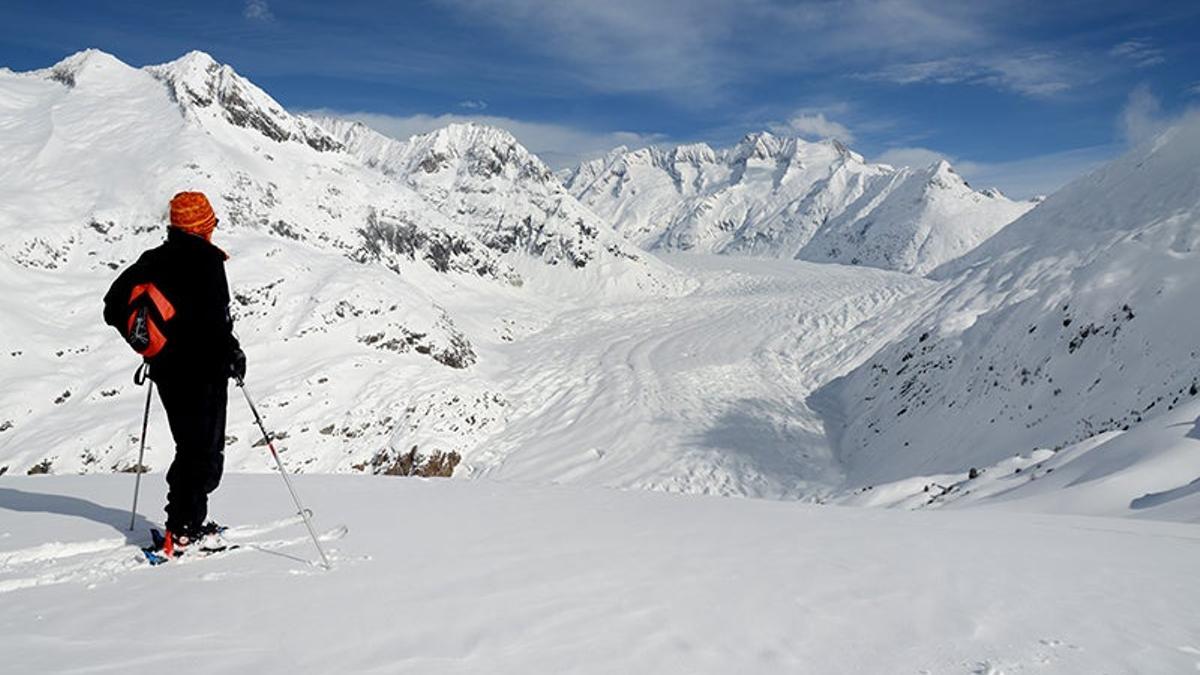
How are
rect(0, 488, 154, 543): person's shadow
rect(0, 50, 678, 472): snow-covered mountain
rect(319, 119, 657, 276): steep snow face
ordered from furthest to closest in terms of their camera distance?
rect(319, 119, 657, 276): steep snow face < rect(0, 50, 678, 472): snow-covered mountain < rect(0, 488, 154, 543): person's shadow

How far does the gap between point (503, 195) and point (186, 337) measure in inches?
3977

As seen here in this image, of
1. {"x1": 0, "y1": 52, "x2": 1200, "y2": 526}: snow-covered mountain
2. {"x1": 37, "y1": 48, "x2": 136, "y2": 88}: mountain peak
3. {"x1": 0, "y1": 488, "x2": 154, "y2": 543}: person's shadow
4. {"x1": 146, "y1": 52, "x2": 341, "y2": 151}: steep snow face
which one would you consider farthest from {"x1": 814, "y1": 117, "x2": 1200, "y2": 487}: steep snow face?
{"x1": 37, "y1": 48, "x2": 136, "y2": 88}: mountain peak

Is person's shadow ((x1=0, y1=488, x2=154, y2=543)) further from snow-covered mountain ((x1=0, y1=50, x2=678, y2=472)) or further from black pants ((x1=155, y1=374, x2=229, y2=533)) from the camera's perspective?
snow-covered mountain ((x1=0, y1=50, x2=678, y2=472))

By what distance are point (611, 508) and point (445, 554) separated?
2418 millimetres

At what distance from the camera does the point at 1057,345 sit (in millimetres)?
24266

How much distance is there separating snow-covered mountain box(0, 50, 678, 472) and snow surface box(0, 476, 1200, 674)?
28473 mm

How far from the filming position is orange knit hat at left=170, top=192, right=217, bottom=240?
502cm

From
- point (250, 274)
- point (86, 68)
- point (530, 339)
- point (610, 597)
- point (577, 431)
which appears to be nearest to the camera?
point (610, 597)

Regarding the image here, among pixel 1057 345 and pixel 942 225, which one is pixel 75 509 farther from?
pixel 942 225

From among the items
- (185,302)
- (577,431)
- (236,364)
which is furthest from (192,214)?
(577,431)

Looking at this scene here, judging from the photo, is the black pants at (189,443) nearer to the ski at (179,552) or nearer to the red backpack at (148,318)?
the ski at (179,552)

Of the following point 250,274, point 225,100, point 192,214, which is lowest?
point 192,214

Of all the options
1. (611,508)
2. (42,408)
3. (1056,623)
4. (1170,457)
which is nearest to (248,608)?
(611,508)

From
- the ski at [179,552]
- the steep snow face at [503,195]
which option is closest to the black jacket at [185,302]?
the ski at [179,552]
